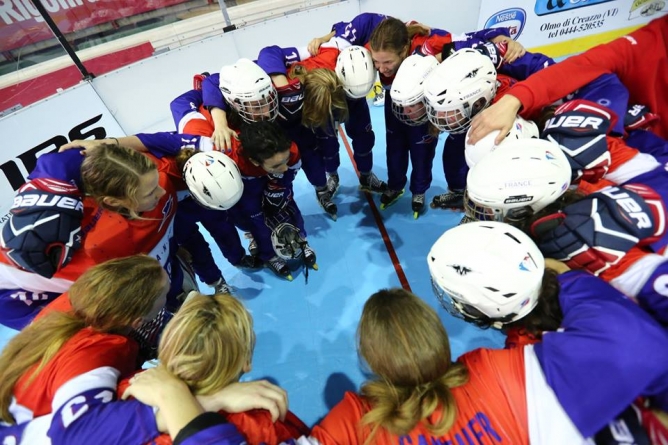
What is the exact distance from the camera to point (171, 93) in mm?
4715

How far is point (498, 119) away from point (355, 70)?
4.57 ft

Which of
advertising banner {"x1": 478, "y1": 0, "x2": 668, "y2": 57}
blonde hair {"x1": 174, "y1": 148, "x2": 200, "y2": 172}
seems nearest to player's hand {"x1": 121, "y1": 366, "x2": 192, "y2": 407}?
blonde hair {"x1": 174, "y1": 148, "x2": 200, "y2": 172}

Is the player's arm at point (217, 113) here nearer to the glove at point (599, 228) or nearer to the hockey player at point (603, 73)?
the hockey player at point (603, 73)

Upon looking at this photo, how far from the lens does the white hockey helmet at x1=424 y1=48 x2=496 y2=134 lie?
194 centimetres

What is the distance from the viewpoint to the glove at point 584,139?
1.55 m

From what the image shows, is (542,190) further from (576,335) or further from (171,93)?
(171,93)

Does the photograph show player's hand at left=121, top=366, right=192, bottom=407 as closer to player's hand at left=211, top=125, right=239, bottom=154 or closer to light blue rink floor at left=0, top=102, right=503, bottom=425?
light blue rink floor at left=0, top=102, right=503, bottom=425

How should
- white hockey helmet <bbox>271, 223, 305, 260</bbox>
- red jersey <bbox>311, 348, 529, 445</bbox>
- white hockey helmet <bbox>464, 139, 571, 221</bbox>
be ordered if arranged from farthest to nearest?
white hockey helmet <bbox>271, 223, 305, 260</bbox>
white hockey helmet <bbox>464, 139, 571, 221</bbox>
red jersey <bbox>311, 348, 529, 445</bbox>

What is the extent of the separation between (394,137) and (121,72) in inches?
151

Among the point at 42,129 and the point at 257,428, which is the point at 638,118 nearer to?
the point at 257,428

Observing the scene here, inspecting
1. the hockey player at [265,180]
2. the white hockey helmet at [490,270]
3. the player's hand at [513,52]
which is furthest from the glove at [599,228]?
the hockey player at [265,180]

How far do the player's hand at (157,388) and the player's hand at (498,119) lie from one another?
192 cm

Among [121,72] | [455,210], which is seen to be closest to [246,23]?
[121,72]

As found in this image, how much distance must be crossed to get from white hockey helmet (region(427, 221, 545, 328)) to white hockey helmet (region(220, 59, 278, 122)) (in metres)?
1.86
